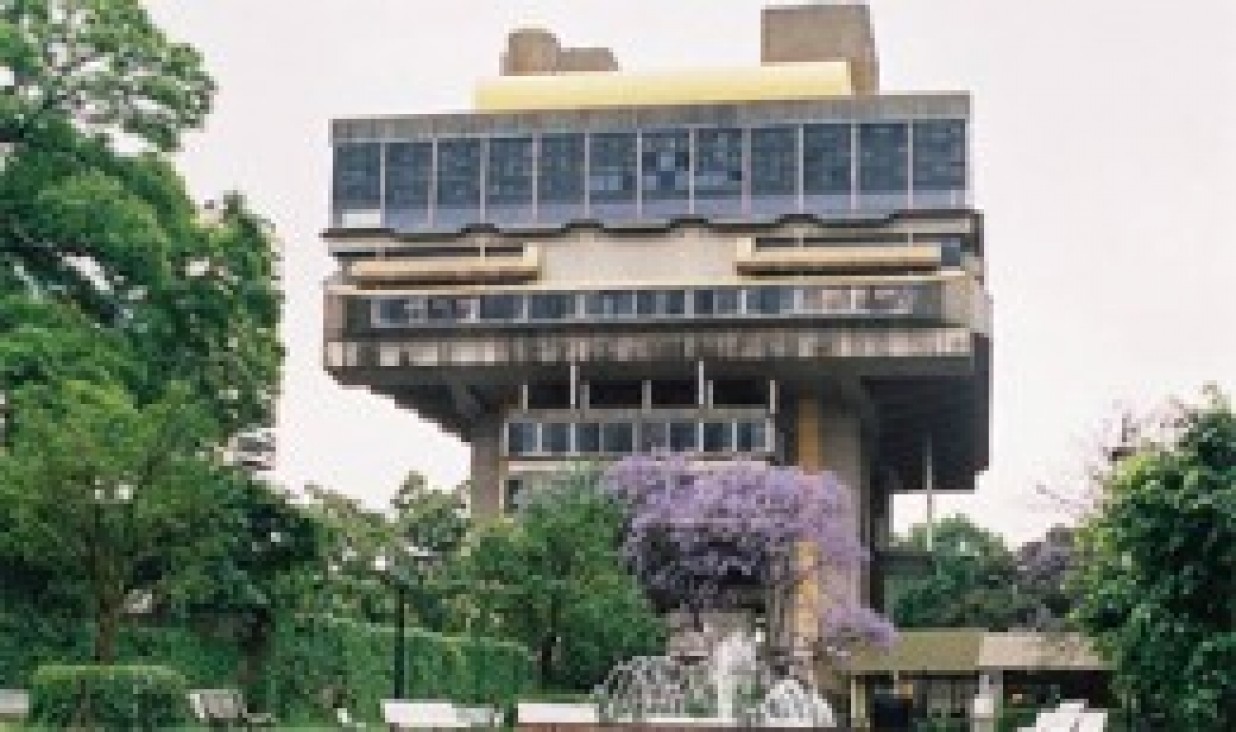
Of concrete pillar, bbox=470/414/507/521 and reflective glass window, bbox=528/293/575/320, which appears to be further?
concrete pillar, bbox=470/414/507/521

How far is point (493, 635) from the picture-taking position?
55250mm

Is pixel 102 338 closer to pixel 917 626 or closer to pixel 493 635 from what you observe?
pixel 493 635

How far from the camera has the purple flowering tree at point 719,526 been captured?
65.1 meters

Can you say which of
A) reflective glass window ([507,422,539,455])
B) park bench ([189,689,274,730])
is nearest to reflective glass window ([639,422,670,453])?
reflective glass window ([507,422,539,455])

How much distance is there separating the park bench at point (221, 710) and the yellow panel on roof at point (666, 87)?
57.9 meters

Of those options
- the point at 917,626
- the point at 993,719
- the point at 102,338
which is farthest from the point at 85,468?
the point at 917,626

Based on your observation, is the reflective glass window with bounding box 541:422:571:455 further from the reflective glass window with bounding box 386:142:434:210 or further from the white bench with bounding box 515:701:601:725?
the white bench with bounding box 515:701:601:725

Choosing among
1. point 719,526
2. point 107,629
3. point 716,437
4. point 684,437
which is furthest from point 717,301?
point 107,629

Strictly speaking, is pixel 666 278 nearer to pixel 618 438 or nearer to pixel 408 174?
pixel 618 438

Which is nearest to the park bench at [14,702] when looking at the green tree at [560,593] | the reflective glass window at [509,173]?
the green tree at [560,593]

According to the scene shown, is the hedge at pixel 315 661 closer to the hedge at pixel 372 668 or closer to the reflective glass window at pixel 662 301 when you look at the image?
the hedge at pixel 372 668

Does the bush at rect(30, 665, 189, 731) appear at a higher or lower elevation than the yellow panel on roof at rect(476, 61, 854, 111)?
lower

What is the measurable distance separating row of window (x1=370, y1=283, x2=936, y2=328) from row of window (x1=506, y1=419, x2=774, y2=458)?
3972 millimetres

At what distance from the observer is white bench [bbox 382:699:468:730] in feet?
105
